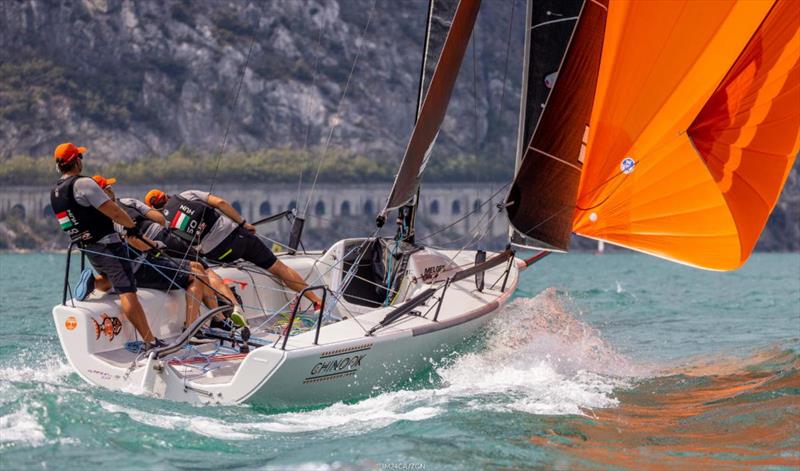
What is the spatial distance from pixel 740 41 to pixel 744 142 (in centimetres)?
77

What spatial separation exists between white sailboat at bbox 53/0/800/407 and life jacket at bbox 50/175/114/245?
50cm

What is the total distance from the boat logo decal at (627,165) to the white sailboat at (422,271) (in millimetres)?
11

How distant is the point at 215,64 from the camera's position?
94.9m

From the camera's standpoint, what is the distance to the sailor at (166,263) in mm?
8180

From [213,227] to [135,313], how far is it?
4.37 ft

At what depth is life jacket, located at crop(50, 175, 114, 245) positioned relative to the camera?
7.32 metres

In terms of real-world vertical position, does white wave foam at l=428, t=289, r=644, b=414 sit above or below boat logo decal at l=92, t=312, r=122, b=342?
below

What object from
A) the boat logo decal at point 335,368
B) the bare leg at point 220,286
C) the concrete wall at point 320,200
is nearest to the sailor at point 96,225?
the bare leg at point 220,286

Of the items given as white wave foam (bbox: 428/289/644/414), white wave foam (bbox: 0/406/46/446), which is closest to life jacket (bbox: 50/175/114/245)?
white wave foam (bbox: 0/406/46/446)

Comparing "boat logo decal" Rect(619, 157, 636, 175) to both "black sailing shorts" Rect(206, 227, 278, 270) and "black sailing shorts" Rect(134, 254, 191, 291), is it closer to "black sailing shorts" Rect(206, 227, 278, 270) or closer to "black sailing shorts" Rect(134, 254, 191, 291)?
"black sailing shorts" Rect(206, 227, 278, 270)

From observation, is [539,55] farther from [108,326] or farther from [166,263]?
[108,326]

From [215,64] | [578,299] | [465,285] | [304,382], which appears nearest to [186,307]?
[304,382]

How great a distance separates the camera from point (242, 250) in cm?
891

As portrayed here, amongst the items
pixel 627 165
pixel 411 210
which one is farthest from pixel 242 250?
pixel 627 165
